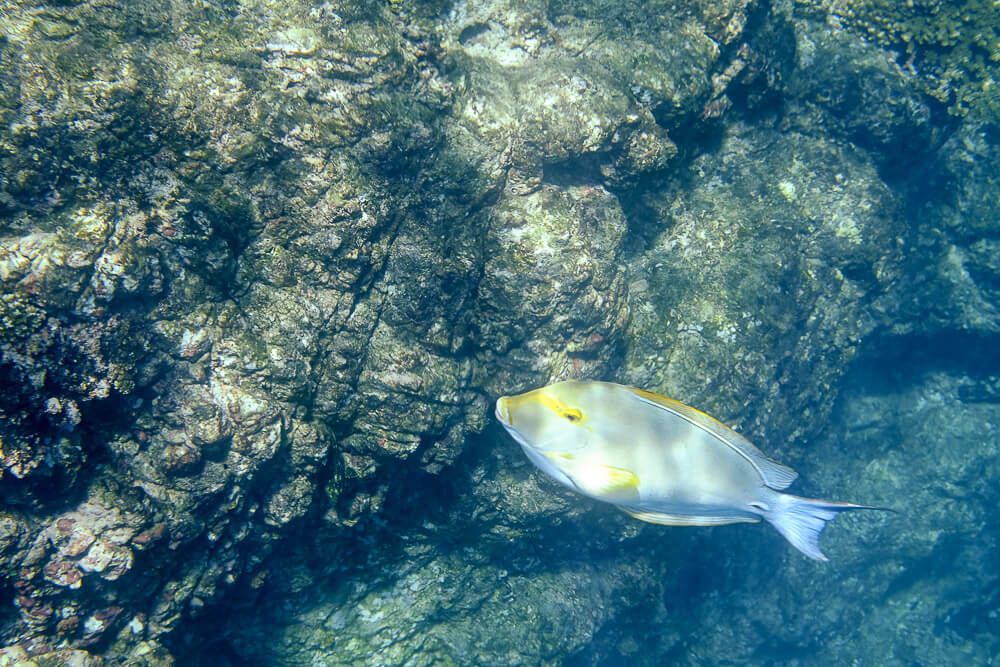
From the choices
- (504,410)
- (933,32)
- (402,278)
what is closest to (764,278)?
(504,410)

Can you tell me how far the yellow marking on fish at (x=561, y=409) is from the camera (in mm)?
2766

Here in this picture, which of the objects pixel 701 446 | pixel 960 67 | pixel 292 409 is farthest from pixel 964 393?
pixel 292 409

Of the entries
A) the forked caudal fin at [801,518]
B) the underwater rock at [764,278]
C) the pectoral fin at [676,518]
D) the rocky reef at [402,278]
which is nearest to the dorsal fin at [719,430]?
the forked caudal fin at [801,518]

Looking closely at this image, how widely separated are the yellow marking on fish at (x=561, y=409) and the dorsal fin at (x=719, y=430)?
0.34 metres

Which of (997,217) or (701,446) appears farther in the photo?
(997,217)

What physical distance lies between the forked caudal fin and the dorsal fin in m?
0.16

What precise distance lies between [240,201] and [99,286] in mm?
750

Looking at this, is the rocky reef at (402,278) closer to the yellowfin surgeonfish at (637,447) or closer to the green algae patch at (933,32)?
the green algae patch at (933,32)

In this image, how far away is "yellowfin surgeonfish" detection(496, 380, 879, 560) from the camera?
2.79m

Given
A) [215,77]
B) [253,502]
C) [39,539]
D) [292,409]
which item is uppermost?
[215,77]

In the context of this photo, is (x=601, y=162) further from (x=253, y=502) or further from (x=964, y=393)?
(x=964, y=393)

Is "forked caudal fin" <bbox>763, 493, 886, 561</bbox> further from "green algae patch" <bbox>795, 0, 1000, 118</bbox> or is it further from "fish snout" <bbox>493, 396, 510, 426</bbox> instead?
"green algae patch" <bbox>795, 0, 1000, 118</bbox>

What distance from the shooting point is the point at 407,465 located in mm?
3516

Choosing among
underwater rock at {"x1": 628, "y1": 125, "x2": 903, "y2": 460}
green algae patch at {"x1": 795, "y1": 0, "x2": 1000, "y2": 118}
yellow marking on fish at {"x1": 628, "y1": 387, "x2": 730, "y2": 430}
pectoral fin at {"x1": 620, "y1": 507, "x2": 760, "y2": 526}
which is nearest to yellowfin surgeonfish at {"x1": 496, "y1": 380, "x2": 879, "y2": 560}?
yellow marking on fish at {"x1": 628, "y1": 387, "x2": 730, "y2": 430}
